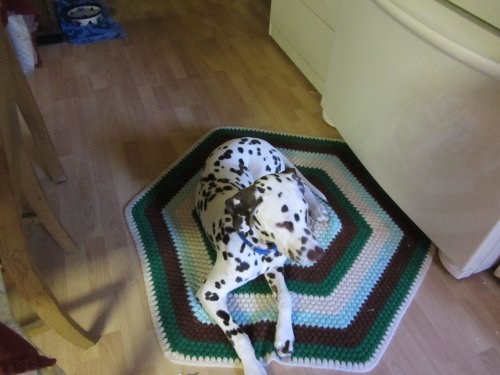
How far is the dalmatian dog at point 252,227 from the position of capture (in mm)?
969

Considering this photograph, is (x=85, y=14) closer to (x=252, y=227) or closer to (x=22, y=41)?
(x=22, y=41)

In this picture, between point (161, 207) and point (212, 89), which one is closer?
point (161, 207)

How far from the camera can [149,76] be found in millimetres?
2293

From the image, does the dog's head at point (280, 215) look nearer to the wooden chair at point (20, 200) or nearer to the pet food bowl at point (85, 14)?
the wooden chair at point (20, 200)

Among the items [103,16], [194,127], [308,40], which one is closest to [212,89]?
[194,127]

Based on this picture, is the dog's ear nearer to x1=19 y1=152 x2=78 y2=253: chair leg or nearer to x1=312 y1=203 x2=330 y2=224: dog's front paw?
x1=312 y1=203 x2=330 y2=224: dog's front paw

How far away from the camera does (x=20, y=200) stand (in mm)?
1027

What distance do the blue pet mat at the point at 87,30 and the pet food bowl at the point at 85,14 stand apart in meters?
0.03

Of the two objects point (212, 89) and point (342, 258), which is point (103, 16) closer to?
point (212, 89)

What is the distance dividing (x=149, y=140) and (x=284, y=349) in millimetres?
1170

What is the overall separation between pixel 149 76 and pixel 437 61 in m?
1.66

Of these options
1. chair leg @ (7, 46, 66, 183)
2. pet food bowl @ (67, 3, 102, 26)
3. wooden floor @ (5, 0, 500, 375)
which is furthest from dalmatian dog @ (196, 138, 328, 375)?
pet food bowl @ (67, 3, 102, 26)

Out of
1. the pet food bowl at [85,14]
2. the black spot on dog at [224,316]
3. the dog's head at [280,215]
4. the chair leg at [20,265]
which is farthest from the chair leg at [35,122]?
the pet food bowl at [85,14]

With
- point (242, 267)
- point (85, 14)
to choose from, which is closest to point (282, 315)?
point (242, 267)
